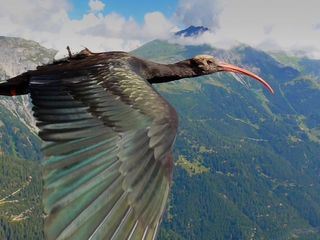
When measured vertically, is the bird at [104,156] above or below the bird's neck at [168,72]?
above

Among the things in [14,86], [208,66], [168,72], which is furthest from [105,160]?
[208,66]

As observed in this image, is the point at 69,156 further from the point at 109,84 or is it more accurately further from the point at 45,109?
the point at 109,84

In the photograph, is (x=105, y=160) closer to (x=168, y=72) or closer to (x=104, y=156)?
(x=104, y=156)

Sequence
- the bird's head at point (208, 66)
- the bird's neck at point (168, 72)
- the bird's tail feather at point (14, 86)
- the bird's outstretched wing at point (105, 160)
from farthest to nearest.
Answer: the bird's head at point (208, 66) → the bird's neck at point (168, 72) → the bird's tail feather at point (14, 86) → the bird's outstretched wing at point (105, 160)

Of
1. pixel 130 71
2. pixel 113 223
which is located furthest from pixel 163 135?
pixel 130 71

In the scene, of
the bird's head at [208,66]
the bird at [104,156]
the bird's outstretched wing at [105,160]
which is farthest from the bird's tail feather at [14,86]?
the bird's head at [208,66]

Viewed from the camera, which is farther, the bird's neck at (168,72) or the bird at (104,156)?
the bird's neck at (168,72)

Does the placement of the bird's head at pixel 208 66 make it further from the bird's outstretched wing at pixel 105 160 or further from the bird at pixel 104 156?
the bird's outstretched wing at pixel 105 160
